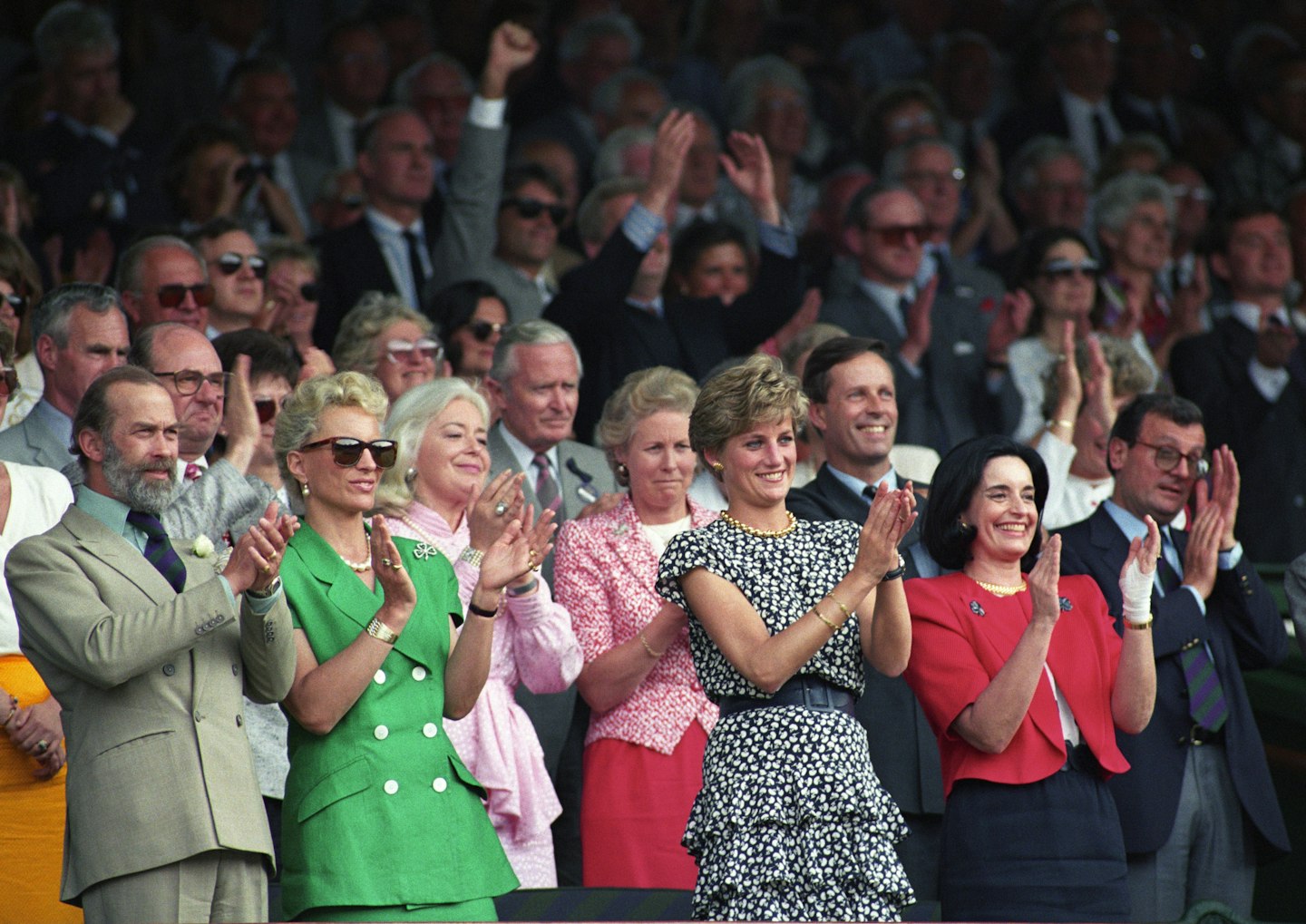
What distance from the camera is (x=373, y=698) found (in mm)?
3797

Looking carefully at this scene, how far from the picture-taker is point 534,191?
23.9 feet

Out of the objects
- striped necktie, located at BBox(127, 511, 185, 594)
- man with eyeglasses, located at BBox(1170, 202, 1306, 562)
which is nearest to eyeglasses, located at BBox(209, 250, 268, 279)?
striped necktie, located at BBox(127, 511, 185, 594)

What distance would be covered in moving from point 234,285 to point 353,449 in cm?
225

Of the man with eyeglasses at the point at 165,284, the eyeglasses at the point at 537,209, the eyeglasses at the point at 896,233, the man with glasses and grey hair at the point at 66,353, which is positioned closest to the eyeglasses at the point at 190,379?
the man with glasses and grey hair at the point at 66,353

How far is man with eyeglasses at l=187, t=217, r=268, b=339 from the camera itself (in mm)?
6031

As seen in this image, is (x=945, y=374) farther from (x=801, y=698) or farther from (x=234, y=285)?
(x=801, y=698)

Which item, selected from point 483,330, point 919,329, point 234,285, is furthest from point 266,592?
point 919,329

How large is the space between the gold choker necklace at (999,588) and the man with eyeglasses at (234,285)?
275cm

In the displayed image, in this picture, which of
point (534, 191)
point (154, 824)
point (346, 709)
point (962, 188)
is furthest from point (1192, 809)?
point (962, 188)

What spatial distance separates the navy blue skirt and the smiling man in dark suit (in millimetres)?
496

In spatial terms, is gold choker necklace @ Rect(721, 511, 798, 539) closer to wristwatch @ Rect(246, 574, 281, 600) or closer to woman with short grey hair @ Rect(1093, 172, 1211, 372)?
wristwatch @ Rect(246, 574, 281, 600)

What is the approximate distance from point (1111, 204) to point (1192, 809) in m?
3.88

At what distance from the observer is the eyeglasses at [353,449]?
396cm

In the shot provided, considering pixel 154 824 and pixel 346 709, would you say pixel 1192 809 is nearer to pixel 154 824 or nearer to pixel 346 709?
pixel 346 709
